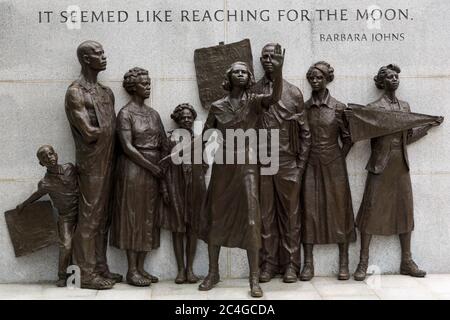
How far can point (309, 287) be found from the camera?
24.6 ft

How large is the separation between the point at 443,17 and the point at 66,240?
534 cm

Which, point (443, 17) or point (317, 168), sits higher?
point (443, 17)

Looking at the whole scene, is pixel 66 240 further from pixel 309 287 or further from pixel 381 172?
pixel 381 172

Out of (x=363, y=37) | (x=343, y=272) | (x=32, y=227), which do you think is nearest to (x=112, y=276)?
(x=32, y=227)

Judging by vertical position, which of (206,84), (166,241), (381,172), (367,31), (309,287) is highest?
(367,31)

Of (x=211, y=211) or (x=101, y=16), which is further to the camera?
(x=101, y=16)

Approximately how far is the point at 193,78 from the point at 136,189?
1.56 metres

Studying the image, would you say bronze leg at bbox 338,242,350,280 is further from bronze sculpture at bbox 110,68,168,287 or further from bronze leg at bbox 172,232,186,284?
bronze sculpture at bbox 110,68,168,287

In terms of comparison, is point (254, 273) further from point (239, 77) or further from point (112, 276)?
point (239, 77)

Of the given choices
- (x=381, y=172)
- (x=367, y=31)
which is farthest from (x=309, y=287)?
(x=367, y=31)

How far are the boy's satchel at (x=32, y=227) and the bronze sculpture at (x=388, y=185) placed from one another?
12.3ft

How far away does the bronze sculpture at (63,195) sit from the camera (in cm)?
745

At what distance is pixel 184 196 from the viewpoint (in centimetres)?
770
